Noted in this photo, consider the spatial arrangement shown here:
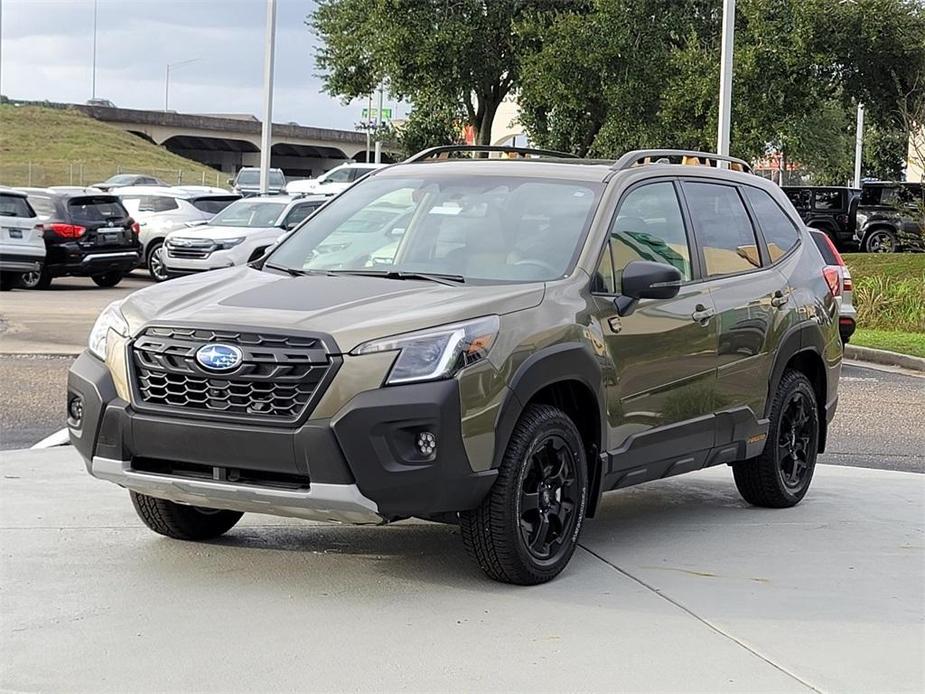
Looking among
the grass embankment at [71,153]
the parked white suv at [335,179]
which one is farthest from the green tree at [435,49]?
the grass embankment at [71,153]

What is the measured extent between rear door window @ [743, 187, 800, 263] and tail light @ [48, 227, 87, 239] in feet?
58.1

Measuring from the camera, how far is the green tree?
34688 mm

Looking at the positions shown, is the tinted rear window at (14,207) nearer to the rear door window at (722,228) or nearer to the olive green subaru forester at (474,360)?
the olive green subaru forester at (474,360)

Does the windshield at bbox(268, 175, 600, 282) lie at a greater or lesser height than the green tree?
lesser

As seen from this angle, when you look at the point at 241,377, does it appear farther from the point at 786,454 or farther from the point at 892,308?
the point at 892,308

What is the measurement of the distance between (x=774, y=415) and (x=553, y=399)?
202 centimetres

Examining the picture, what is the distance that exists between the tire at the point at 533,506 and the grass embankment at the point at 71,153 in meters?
73.0

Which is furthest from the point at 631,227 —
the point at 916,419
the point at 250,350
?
the point at 916,419

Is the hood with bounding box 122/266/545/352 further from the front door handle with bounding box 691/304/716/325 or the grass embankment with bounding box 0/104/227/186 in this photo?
the grass embankment with bounding box 0/104/227/186

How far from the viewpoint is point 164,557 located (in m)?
6.44

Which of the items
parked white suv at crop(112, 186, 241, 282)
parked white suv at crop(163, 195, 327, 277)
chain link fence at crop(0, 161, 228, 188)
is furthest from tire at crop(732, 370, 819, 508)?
chain link fence at crop(0, 161, 228, 188)

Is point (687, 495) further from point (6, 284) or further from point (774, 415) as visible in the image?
point (6, 284)

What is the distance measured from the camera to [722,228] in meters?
7.64

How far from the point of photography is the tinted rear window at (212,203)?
29.6 meters
